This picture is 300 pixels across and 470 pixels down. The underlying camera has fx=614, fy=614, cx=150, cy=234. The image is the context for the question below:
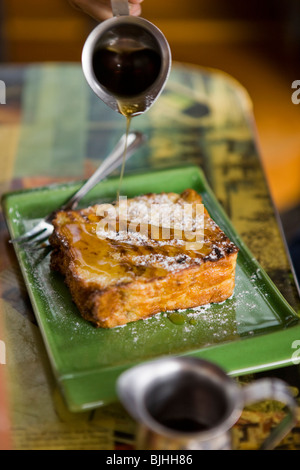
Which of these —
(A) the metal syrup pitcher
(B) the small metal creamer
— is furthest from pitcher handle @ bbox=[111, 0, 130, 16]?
(B) the small metal creamer

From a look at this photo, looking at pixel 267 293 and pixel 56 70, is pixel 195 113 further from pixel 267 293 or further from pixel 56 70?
pixel 267 293

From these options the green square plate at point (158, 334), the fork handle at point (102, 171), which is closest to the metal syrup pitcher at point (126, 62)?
the fork handle at point (102, 171)

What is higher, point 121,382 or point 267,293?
point 121,382

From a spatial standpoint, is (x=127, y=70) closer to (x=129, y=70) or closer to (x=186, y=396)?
(x=129, y=70)

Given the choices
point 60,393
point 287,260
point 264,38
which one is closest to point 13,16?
point 264,38

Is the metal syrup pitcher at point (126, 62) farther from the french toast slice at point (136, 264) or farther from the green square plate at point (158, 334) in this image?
the green square plate at point (158, 334)

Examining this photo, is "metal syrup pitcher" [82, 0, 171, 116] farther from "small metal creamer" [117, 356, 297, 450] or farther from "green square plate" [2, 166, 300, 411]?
"small metal creamer" [117, 356, 297, 450]

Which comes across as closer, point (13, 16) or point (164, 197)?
point (164, 197)
